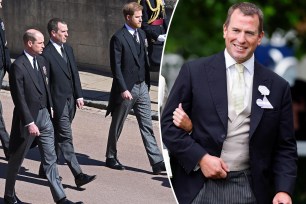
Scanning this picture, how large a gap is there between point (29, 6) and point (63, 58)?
5.21 meters

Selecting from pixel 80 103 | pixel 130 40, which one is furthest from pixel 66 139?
pixel 130 40

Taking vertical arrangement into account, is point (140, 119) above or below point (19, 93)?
below

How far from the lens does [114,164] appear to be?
7125 mm

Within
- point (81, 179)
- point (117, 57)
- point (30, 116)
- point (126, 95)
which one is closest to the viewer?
point (30, 116)

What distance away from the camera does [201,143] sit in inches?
72.9

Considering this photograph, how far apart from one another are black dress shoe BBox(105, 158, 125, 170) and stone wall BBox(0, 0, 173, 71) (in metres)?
3.93

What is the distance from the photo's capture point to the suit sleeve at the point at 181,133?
1813 mm

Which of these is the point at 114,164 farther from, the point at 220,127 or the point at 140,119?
the point at 220,127

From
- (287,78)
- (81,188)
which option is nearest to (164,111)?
(287,78)

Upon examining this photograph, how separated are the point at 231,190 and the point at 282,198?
114 millimetres

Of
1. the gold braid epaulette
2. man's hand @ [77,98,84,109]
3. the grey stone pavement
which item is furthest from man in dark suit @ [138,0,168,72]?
man's hand @ [77,98,84,109]

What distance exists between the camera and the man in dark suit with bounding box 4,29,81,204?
19.4ft

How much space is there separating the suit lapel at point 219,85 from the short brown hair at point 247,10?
98 mm

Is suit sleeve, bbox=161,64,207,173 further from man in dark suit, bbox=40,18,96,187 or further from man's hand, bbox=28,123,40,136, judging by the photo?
man in dark suit, bbox=40,18,96,187
